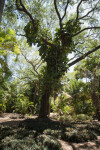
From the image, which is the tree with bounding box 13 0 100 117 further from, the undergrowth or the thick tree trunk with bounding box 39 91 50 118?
the undergrowth

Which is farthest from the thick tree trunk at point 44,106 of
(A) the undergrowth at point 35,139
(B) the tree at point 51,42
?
(A) the undergrowth at point 35,139

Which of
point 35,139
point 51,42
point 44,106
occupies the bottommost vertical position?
point 35,139

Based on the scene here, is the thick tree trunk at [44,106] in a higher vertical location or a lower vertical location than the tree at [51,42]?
lower

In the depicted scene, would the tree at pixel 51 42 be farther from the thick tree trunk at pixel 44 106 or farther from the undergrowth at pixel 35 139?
the undergrowth at pixel 35 139

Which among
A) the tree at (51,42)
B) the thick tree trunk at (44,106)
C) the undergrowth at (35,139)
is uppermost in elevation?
the tree at (51,42)

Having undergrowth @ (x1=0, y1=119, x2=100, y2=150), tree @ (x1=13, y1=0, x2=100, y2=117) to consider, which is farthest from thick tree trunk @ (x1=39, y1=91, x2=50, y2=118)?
undergrowth @ (x1=0, y1=119, x2=100, y2=150)

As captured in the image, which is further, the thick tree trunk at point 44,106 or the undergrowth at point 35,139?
the thick tree trunk at point 44,106

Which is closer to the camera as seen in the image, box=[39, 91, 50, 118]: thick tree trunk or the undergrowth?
the undergrowth

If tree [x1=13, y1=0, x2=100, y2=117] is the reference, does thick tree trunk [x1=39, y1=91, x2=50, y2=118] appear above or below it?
below

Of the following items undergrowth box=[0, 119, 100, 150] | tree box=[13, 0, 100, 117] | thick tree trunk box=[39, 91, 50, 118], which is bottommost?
undergrowth box=[0, 119, 100, 150]

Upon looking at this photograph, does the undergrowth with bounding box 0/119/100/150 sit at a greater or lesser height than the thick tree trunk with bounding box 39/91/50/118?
lesser

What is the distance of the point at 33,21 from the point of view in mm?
7812

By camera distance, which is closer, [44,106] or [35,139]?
[35,139]

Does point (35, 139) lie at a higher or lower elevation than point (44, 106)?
lower
